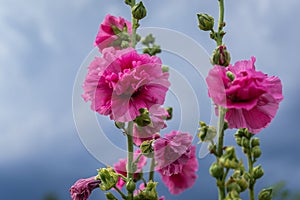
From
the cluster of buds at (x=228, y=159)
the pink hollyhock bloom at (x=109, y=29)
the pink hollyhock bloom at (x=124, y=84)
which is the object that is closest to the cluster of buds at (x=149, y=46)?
the pink hollyhock bloom at (x=109, y=29)

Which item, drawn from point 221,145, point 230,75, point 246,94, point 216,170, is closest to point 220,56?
point 230,75

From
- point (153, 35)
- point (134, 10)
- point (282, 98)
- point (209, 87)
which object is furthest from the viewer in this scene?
point (153, 35)

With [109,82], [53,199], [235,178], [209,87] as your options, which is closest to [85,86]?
[109,82]

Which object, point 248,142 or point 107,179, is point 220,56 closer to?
point 248,142

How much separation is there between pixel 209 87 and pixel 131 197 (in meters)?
0.71

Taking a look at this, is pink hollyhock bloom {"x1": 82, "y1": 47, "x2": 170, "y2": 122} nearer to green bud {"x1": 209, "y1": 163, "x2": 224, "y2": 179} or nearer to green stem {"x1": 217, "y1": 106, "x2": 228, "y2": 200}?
green stem {"x1": 217, "y1": 106, "x2": 228, "y2": 200}

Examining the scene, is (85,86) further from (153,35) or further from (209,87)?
(153,35)

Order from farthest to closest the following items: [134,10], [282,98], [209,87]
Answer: [134,10]
[282,98]
[209,87]

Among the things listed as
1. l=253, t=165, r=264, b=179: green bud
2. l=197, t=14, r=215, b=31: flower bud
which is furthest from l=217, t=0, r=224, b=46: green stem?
l=253, t=165, r=264, b=179: green bud

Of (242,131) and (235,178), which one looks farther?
(242,131)

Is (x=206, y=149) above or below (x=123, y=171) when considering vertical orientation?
below

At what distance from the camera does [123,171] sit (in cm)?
309

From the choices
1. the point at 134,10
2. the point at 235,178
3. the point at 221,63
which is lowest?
the point at 235,178

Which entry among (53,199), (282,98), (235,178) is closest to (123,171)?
(235,178)
